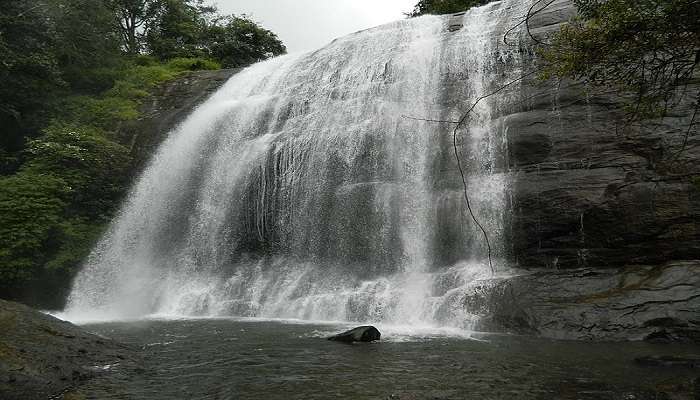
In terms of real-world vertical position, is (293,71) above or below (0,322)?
above

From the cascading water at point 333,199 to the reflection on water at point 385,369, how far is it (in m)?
2.92

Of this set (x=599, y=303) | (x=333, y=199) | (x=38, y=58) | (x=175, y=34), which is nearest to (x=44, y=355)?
(x=599, y=303)

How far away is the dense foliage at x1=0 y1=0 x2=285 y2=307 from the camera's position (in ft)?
53.4

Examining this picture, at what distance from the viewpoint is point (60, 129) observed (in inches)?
774

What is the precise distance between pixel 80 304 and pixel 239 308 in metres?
5.73

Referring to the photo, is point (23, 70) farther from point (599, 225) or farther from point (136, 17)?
point (599, 225)

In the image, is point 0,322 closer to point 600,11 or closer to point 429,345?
point 429,345

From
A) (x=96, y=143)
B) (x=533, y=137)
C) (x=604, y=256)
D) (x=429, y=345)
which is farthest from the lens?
(x=96, y=143)

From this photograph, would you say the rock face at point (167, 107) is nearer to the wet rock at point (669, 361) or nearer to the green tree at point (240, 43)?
the green tree at point (240, 43)

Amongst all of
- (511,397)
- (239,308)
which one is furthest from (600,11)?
(239,308)

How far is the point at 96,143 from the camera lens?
1944 centimetres

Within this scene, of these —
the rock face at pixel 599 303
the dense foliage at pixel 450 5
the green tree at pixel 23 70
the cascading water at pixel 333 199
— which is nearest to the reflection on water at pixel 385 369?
the rock face at pixel 599 303

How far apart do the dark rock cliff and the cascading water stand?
0.72 m

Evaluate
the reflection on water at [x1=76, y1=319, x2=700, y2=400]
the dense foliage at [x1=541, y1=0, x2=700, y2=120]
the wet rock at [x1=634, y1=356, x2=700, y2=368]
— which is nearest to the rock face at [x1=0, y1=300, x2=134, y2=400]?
the reflection on water at [x1=76, y1=319, x2=700, y2=400]
